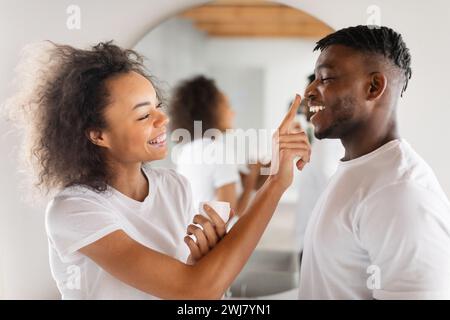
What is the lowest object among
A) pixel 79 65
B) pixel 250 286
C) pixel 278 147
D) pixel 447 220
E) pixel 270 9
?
pixel 250 286

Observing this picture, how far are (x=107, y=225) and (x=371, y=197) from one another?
0.39m

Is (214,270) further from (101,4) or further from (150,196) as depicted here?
(101,4)

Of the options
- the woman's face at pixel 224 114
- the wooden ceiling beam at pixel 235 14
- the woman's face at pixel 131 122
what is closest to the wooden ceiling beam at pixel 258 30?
the wooden ceiling beam at pixel 235 14

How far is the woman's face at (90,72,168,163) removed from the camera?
0.75 meters

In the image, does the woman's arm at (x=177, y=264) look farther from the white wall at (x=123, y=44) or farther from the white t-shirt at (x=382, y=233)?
the white wall at (x=123, y=44)

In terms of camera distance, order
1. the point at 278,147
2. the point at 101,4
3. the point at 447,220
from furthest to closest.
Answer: the point at 101,4, the point at 278,147, the point at 447,220

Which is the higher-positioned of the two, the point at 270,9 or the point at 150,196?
the point at 270,9

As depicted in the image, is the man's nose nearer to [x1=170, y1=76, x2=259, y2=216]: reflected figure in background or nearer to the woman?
the woman

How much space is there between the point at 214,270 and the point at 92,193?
231 millimetres

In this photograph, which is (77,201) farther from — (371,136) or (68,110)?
(371,136)

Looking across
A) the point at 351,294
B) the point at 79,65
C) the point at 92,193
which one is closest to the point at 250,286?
the point at 351,294

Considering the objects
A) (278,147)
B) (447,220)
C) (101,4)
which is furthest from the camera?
(101,4)

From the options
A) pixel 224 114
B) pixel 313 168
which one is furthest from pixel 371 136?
pixel 224 114

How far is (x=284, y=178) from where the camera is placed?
746mm
